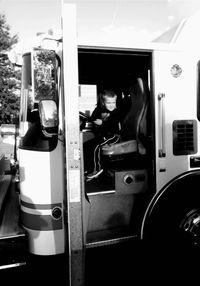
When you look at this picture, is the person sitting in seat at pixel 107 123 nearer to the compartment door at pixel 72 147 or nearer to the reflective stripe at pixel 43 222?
the reflective stripe at pixel 43 222

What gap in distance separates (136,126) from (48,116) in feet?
3.58

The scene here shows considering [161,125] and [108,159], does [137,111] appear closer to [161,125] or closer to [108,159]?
[161,125]

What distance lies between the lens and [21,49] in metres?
2.77

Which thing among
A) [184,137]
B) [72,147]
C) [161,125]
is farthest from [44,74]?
[184,137]

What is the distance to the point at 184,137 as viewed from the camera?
9.09 ft

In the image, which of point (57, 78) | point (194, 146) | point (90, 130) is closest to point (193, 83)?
point (194, 146)

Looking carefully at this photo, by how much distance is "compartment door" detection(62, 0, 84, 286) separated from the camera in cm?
215

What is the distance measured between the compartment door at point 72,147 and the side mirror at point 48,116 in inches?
8.9

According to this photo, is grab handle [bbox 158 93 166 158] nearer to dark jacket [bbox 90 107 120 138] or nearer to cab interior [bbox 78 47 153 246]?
cab interior [bbox 78 47 153 246]

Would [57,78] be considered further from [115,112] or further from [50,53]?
[115,112]

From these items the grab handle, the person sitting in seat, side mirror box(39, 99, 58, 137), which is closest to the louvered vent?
the grab handle

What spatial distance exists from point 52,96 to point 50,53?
40 centimetres

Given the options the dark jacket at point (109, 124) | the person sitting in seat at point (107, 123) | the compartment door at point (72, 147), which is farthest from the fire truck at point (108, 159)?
the dark jacket at point (109, 124)

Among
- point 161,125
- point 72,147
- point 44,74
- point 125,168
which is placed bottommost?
point 125,168
